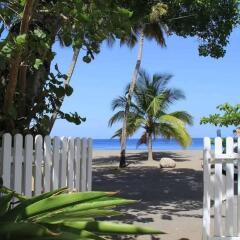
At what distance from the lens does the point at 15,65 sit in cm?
689

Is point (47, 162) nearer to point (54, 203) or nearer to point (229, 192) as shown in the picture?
point (229, 192)

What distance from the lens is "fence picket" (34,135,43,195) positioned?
6.86 meters

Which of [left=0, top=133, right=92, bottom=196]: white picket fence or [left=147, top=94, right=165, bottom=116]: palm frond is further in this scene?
[left=147, top=94, right=165, bottom=116]: palm frond

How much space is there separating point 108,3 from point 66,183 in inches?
107

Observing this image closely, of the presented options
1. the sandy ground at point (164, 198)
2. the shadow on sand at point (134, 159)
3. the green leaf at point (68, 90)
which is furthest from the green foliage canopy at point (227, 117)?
the shadow on sand at point (134, 159)

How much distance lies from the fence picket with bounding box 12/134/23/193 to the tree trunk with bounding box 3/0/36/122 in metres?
0.89

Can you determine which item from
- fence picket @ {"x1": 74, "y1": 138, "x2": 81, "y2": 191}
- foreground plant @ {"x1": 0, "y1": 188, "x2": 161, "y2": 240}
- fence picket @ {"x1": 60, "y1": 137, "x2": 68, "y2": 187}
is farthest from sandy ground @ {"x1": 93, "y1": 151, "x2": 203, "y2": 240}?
foreground plant @ {"x1": 0, "y1": 188, "x2": 161, "y2": 240}

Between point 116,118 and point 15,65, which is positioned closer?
point 15,65

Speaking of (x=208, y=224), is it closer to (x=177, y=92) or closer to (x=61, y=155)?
(x=61, y=155)

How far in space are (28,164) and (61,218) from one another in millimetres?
3721

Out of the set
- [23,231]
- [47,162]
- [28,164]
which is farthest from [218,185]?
[23,231]

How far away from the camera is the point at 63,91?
810cm

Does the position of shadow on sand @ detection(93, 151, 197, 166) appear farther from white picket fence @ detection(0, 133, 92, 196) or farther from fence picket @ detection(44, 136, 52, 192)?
fence picket @ detection(44, 136, 52, 192)

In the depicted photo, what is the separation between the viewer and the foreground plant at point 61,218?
279 centimetres
